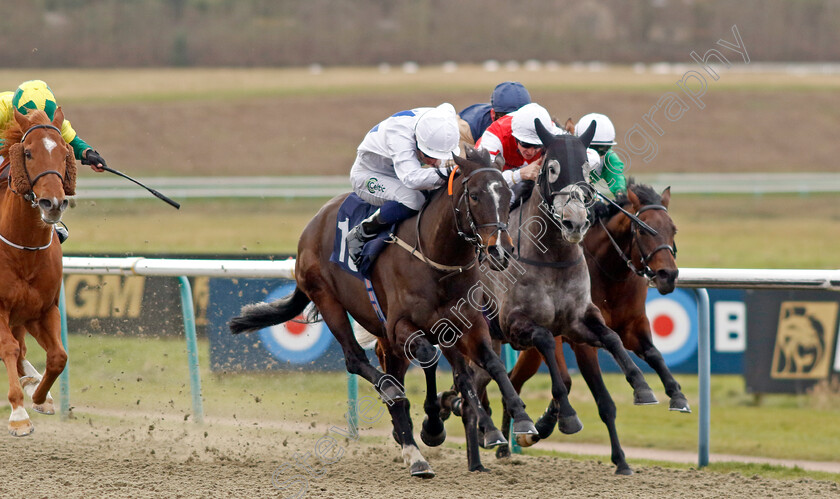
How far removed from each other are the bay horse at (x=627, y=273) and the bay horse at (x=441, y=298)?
70 cm

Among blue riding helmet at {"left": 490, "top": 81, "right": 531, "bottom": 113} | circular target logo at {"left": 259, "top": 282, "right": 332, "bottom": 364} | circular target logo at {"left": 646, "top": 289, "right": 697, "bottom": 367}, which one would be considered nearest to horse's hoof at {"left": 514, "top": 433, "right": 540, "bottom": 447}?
blue riding helmet at {"left": 490, "top": 81, "right": 531, "bottom": 113}

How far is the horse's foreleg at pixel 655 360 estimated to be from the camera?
4.81 meters

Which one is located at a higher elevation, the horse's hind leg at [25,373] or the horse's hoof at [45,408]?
the horse's hind leg at [25,373]

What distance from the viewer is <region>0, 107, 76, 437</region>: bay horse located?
15.8ft

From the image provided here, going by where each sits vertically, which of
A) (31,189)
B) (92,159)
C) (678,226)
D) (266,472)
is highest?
(678,226)

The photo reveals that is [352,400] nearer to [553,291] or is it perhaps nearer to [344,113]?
[553,291]

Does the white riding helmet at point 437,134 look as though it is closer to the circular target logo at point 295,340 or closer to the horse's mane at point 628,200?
the horse's mane at point 628,200

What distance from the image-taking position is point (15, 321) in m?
5.21

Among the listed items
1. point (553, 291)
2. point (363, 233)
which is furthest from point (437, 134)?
point (553, 291)

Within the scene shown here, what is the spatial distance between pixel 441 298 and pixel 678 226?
47.5ft

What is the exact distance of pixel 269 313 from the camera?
19.4 feet

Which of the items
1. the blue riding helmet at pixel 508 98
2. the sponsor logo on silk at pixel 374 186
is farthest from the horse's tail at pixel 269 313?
the blue riding helmet at pixel 508 98

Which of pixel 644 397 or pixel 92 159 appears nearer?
pixel 644 397

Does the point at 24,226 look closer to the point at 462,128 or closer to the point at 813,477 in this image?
the point at 462,128
